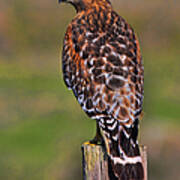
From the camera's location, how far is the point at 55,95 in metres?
19.9

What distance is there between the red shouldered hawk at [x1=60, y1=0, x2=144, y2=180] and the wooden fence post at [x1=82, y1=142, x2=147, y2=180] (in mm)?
63

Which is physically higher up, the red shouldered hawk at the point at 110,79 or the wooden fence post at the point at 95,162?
the red shouldered hawk at the point at 110,79

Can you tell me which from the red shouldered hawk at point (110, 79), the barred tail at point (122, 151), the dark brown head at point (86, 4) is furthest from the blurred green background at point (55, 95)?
the barred tail at point (122, 151)

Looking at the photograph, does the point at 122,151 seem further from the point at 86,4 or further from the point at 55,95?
the point at 55,95

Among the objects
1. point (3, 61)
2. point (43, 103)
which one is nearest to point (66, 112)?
point (43, 103)

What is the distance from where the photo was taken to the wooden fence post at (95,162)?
6383mm

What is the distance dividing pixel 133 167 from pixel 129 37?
5.47ft

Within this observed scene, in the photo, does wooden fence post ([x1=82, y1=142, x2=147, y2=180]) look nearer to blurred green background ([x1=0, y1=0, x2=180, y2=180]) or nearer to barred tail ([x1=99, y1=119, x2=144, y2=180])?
barred tail ([x1=99, y1=119, x2=144, y2=180])

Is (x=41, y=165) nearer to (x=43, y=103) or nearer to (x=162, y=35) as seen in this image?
(x=43, y=103)

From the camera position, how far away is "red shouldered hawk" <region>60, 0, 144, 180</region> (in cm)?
648

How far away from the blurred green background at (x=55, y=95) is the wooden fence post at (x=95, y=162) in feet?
20.1

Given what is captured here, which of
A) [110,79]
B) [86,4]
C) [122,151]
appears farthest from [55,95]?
[122,151]

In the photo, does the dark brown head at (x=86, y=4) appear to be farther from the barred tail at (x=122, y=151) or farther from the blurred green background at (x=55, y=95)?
the blurred green background at (x=55, y=95)

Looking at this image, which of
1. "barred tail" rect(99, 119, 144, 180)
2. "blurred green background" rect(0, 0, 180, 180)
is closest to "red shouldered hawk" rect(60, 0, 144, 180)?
"barred tail" rect(99, 119, 144, 180)
